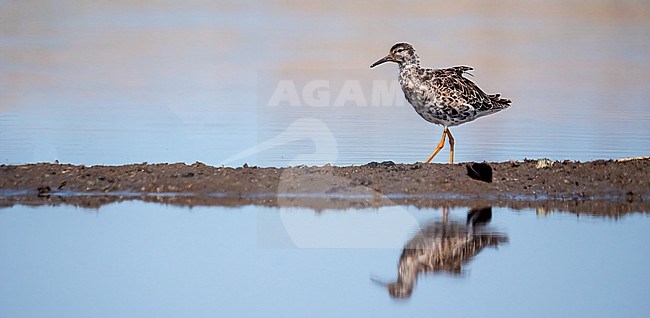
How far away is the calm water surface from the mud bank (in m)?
1.21

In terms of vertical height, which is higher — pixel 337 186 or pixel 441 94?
pixel 441 94

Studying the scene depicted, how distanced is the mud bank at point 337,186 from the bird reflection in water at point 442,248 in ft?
3.02

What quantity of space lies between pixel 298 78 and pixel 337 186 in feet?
22.1

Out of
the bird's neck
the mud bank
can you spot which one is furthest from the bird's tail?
the mud bank

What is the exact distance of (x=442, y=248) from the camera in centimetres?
773

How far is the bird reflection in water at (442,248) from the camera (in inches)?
278

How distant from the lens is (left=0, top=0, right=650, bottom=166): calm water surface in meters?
12.1

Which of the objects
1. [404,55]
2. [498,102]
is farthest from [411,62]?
[498,102]

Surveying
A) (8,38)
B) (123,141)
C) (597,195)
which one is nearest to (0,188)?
(123,141)

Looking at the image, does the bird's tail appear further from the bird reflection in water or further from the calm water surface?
the bird reflection in water

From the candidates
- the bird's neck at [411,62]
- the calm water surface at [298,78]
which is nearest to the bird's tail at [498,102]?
the calm water surface at [298,78]

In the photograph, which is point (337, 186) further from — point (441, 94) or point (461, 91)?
point (461, 91)

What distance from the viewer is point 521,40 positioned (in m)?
20.0

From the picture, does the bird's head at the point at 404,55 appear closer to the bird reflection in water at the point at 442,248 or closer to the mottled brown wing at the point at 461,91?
the mottled brown wing at the point at 461,91
